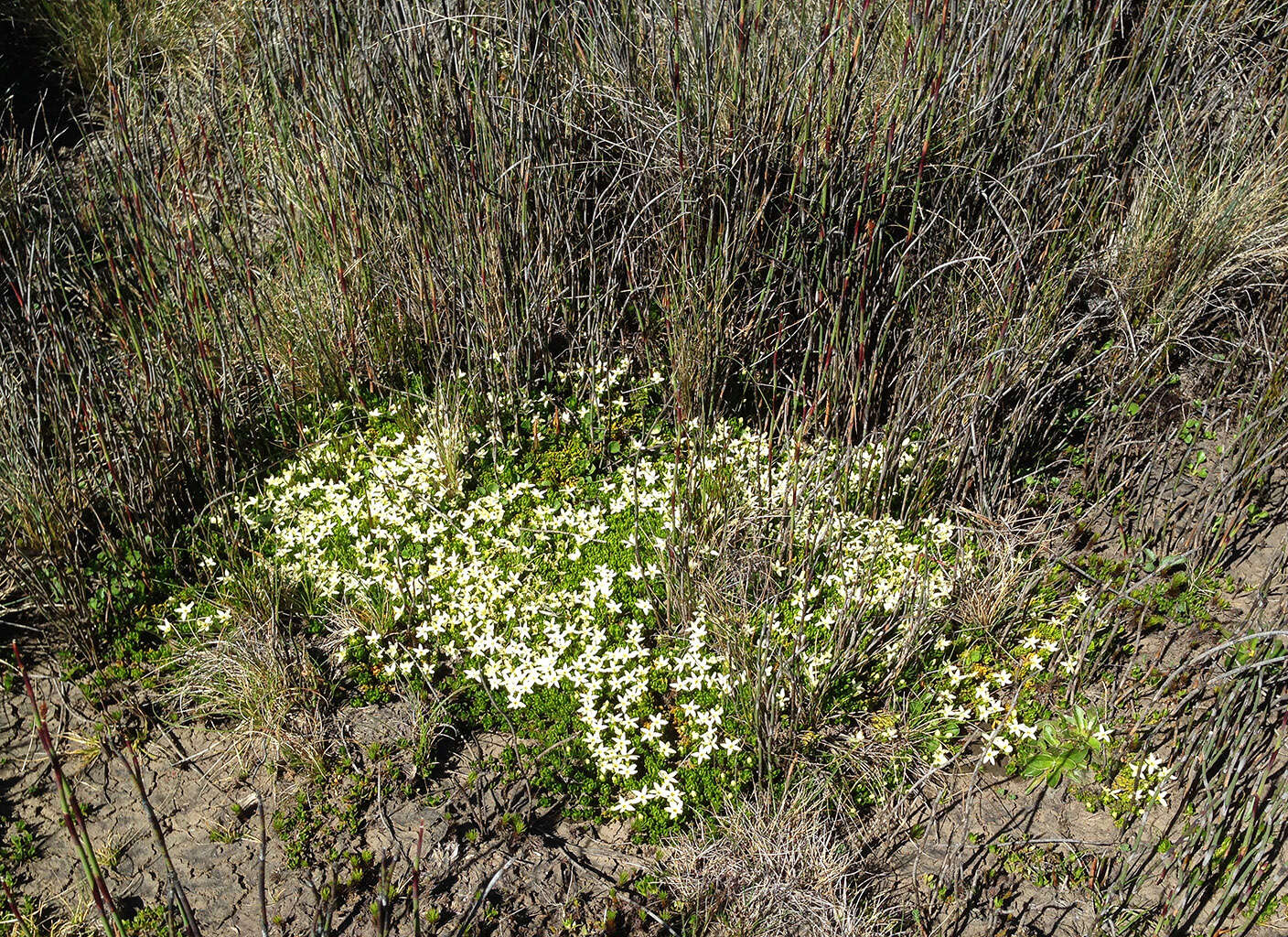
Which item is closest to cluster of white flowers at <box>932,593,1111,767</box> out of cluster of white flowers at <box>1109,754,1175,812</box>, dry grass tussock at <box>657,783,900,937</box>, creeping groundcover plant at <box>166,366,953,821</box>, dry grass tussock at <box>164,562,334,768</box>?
cluster of white flowers at <box>1109,754,1175,812</box>

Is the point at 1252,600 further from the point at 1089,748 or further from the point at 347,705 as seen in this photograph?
the point at 347,705

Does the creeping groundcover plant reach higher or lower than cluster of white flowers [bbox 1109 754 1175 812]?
higher

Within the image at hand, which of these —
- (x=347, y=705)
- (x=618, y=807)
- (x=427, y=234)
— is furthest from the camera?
(x=427, y=234)

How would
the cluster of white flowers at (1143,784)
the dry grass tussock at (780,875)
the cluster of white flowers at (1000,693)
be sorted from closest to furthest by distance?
the dry grass tussock at (780,875)
the cluster of white flowers at (1143,784)
the cluster of white flowers at (1000,693)

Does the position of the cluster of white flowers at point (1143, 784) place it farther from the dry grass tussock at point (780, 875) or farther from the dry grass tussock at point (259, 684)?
the dry grass tussock at point (259, 684)

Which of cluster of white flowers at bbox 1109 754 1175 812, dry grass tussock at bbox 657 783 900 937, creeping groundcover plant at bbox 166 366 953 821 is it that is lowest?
dry grass tussock at bbox 657 783 900 937

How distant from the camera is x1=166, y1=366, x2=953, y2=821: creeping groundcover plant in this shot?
3.38m

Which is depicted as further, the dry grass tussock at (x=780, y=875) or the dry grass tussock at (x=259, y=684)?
the dry grass tussock at (x=259, y=684)

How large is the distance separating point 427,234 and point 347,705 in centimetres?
209

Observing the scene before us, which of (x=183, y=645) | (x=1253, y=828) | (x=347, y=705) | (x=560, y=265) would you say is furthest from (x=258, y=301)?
(x=1253, y=828)

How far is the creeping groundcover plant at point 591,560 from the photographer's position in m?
3.38

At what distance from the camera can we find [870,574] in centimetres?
362

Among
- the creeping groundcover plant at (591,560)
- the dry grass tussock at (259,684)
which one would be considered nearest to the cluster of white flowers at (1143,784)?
the creeping groundcover plant at (591,560)

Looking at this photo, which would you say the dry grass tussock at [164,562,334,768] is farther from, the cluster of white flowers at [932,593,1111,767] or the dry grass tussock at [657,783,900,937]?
the cluster of white flowers at [932,593,1111,767]
